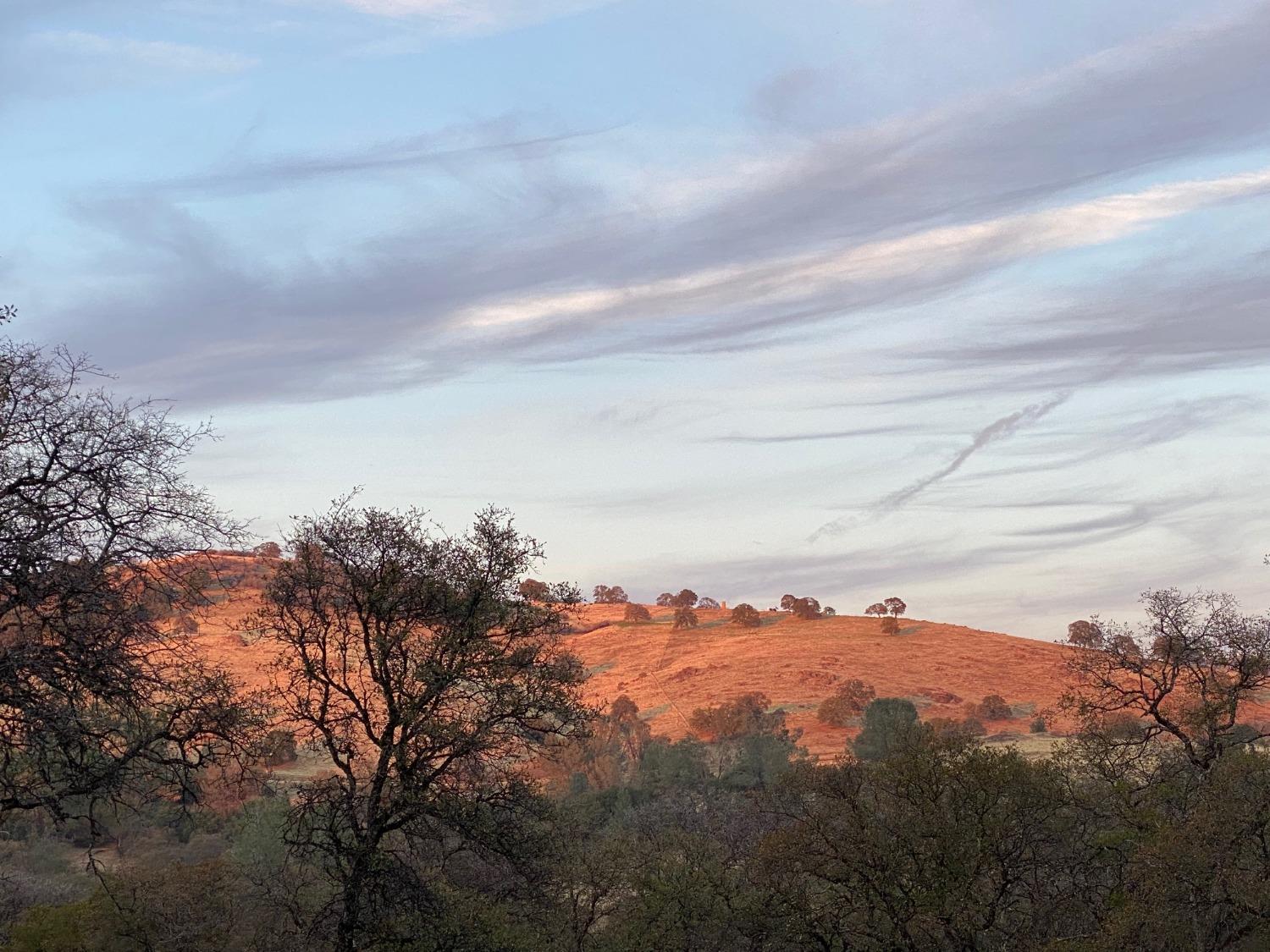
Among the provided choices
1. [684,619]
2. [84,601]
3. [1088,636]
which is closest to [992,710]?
[684,619]

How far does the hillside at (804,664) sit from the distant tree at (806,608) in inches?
78.7

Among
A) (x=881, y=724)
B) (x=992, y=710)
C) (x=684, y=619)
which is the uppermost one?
(x=684, y=619)

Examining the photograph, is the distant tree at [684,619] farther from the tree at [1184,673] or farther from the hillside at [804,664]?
the tree at [1184,673]

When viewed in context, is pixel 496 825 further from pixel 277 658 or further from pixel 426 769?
pixel 277 658

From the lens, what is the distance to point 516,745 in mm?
28188

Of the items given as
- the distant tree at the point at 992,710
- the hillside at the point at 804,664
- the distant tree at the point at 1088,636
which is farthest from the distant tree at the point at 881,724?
the distant tree at the point at 1088,636

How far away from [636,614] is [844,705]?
61966mm

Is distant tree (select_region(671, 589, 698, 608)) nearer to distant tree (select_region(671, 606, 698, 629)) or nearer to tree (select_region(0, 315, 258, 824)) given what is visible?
distant tree (select_region(671, 606, 698, 629))

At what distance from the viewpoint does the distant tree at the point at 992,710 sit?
128 meters

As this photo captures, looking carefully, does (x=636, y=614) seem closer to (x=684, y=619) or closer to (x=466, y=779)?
(x=684, y=619)

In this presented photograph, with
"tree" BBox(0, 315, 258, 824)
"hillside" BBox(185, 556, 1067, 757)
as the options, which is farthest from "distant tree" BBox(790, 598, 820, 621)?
"tree" BBox(0, 315, 258, 824)

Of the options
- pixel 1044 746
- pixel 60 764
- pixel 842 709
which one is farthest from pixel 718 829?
pixel 842 709

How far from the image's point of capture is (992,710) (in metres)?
129

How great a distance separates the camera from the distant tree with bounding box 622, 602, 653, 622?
7239 inches
